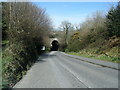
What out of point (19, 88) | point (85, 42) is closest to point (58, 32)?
point (85, 42)

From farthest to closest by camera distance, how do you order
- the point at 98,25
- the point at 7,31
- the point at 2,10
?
the point at 98,25, the point at 2,10, the point at 7,31

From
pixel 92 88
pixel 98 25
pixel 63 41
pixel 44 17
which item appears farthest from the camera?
pixel 63 41

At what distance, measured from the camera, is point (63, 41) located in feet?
266

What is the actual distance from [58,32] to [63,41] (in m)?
7.27

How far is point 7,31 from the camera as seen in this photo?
750 inches

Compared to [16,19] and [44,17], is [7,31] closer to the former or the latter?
[16,19]

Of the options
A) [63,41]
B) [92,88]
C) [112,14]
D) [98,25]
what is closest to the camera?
[92,88]

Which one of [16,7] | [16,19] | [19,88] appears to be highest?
[16,7]

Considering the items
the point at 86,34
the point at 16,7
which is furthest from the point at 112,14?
the point at 16,7

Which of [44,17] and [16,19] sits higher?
[44,17]

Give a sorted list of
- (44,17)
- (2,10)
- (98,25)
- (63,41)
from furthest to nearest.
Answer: (63,41)
(98,25)
(44,17)
(2,10)

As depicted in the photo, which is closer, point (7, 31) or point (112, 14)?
point (7, 31)

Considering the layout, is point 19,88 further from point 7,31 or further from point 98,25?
point 98,25

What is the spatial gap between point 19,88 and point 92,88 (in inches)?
135
